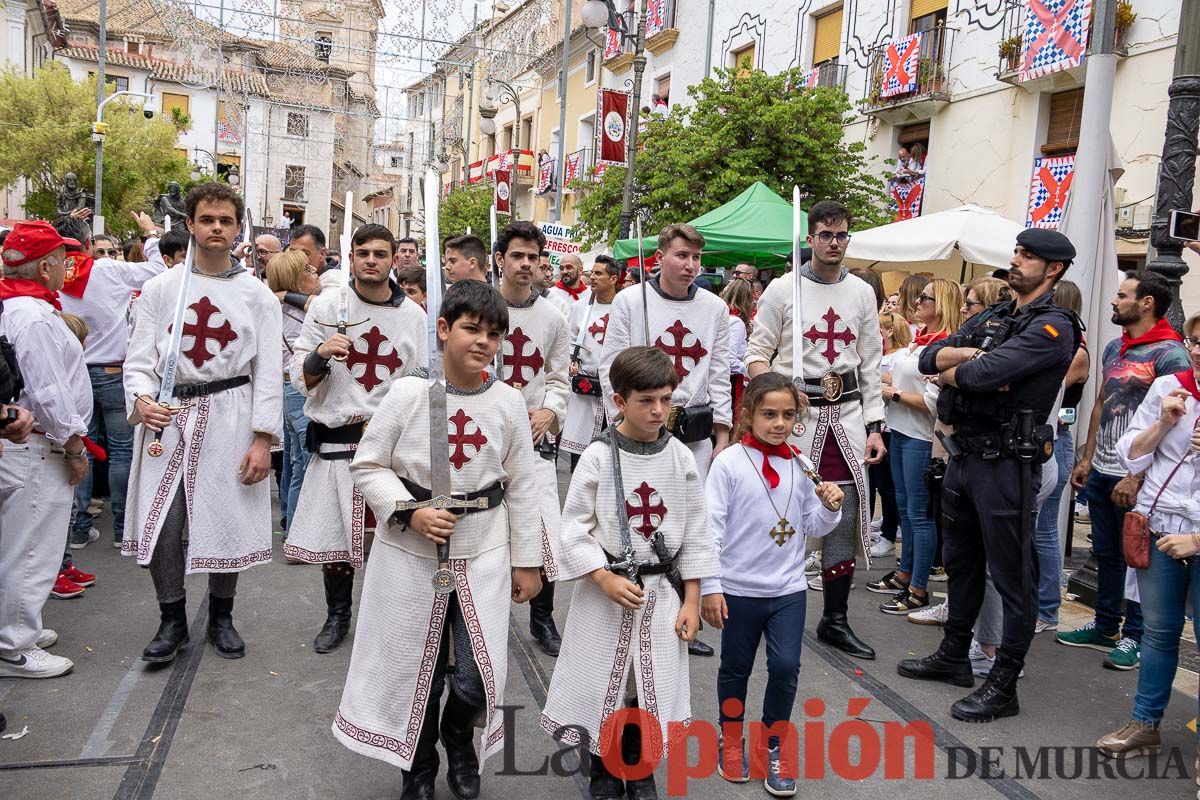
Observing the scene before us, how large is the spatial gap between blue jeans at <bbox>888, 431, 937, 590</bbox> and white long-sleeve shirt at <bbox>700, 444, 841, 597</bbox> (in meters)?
2.36

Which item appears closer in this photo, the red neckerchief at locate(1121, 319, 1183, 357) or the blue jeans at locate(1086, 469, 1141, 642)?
the red neckerchief at locate(1121, 319, 1183, 357)

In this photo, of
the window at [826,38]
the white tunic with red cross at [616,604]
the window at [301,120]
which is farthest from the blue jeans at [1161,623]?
the window at [301,120]

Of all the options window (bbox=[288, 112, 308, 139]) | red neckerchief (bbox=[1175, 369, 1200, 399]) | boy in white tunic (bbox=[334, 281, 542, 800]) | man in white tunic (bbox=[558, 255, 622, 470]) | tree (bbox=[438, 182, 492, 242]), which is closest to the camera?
boy in white tunic (bbox=[334, 281, 542, 800])

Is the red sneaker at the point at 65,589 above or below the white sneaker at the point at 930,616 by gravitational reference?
below

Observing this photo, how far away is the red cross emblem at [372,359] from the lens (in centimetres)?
461

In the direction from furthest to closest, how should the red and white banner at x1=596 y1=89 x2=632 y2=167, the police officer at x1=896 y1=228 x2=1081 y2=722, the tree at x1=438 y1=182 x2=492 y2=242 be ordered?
the tree at x1=438 y1=182 x2=492 y2=242
the red and white banner at x1=596 y1=89 x2=632 y2=167
the police officer at x1=896 y1=228 x2=1081 y2=722

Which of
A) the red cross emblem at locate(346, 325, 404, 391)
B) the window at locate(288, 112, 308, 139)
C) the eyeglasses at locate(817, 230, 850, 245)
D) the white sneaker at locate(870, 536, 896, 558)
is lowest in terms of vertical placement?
the white sneaker at locate(870, 536, 896, 558)

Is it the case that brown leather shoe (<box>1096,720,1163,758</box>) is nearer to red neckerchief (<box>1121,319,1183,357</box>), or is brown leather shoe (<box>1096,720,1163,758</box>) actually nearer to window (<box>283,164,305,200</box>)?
red neckerchief (<box>1121,319,1183,357</box>)

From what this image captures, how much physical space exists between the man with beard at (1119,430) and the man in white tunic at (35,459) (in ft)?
16.6

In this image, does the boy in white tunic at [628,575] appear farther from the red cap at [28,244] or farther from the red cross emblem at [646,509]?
the red cap at [28,244]

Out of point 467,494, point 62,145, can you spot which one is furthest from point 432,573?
point 62,145

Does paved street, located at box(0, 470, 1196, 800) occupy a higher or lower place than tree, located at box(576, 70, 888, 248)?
lower

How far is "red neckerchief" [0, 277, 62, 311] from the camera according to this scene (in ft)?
14.5

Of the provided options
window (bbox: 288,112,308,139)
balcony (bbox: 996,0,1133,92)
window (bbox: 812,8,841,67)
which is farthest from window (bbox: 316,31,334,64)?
balcony (bbox: 996,0,1133,92)
